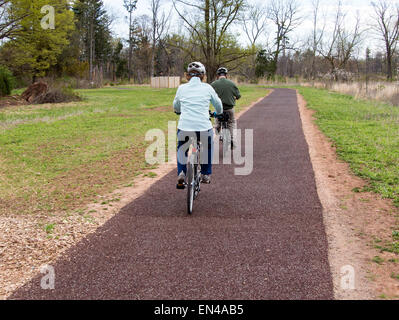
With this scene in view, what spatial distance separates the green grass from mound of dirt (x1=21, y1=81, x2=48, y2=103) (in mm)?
20429

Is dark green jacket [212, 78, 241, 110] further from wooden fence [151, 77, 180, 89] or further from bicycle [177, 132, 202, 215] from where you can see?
wooden fence [151, 77, 180, 89]

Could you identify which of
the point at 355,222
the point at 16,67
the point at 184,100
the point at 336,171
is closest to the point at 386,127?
the point at 336,171

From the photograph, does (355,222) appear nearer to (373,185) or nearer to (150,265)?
(373,185)

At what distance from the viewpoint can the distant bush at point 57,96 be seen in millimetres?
28344

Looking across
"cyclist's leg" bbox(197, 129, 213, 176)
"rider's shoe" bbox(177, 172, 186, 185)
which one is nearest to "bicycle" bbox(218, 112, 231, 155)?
"cyclist's leg" bbox(197, 129, 213, 176)

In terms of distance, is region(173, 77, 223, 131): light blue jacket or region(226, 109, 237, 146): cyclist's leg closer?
region(173, 77, 223, 131): light blue jacket

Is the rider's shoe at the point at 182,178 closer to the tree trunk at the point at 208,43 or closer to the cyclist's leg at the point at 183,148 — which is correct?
the cyclist's leg at the point at 183,148

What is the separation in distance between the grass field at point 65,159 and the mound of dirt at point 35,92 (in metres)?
11.2

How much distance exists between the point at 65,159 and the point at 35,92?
20769 mm

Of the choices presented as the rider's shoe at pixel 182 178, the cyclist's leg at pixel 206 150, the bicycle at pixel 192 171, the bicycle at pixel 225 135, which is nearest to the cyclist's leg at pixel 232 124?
the bicycle at pixel 225 135

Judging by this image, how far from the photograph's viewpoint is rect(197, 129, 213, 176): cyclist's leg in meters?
5.83

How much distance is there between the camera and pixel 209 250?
4.42 m
